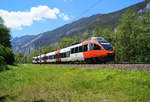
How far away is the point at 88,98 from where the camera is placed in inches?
281

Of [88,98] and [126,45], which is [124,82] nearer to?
[88,98]

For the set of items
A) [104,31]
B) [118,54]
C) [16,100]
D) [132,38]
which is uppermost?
[104,31]

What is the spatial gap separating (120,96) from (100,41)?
15.8m

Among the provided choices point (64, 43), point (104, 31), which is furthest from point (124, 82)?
point (64, 43)

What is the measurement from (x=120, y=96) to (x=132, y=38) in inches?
1625

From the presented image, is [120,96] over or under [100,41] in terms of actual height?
under

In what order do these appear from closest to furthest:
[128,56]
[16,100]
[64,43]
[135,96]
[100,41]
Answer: [135,96], [16,100], [100,41], [128,56], [64,43]

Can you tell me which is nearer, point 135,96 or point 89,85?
point 135,96

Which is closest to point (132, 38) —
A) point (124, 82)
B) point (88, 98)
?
point (124, 82)

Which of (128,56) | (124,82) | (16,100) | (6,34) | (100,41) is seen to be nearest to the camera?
(16,100)

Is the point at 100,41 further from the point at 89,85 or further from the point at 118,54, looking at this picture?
the point at 118,54

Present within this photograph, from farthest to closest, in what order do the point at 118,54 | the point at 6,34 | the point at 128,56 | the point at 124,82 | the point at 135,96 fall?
the point at 6,34
the point at 118,54
the point at 128,56
the point at 124,82
the point at 135,96

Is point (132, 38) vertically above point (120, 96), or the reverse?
point (132, 38)

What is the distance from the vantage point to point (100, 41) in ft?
74.4
